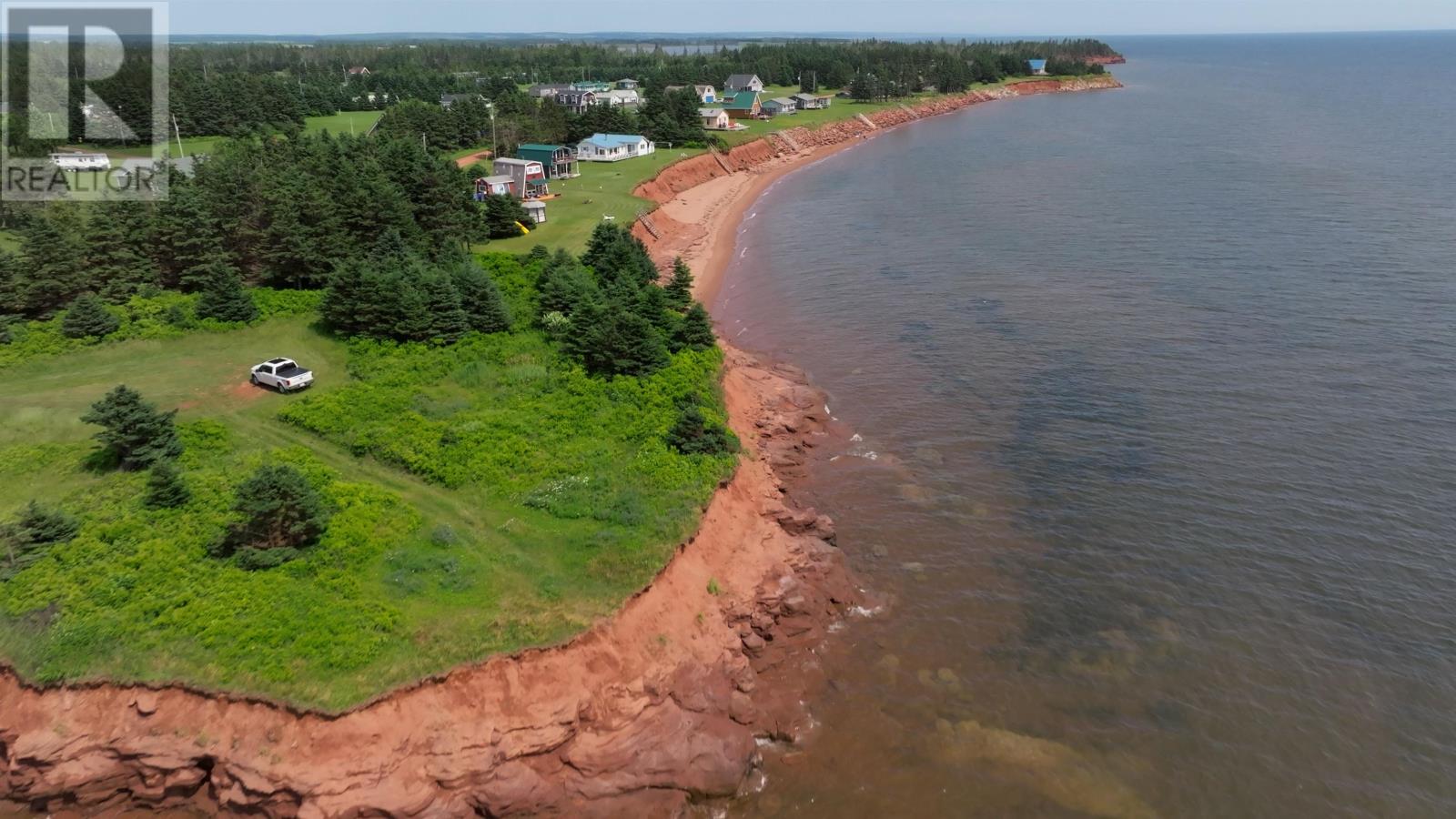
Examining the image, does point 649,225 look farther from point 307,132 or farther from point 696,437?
point 307,132

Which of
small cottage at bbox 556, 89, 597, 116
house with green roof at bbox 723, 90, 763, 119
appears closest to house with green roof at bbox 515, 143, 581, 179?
house with green roof at bbox 723, 90, 763, 119

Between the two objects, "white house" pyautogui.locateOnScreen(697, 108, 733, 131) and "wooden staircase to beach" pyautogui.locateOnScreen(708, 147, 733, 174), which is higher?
"white house" pyautogui.locateOnScreen(697, 108, 733, 131)

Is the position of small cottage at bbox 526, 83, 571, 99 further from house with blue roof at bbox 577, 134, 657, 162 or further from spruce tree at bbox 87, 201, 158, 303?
spruce tree at bbox 87, 201, 158, 303

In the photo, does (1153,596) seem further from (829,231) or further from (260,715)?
(829,231)

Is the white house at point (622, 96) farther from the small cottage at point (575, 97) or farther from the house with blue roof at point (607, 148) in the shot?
the house with blue roof at point (607, 148)

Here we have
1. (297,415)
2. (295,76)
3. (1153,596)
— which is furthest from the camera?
(295,76)

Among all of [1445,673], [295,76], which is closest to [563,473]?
[1445,673]
